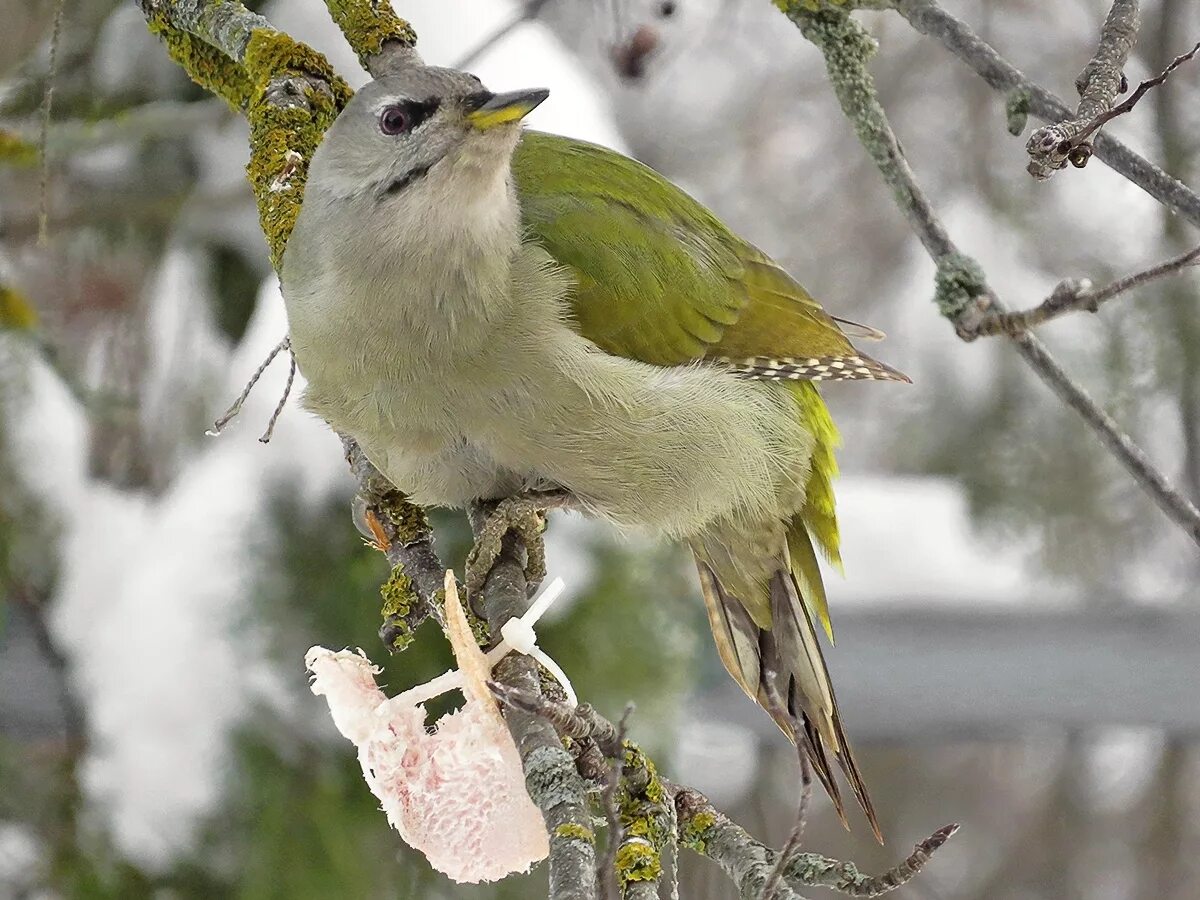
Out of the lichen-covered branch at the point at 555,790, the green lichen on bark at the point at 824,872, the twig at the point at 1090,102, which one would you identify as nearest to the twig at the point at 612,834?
the lichen-covered branch at the point at 555,790

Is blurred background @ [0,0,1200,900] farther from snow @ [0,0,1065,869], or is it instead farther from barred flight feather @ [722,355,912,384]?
barred flight feather @ [722,355,912,384]

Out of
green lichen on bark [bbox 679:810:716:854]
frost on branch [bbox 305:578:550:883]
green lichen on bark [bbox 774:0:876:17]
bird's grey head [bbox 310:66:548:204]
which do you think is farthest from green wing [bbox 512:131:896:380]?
green lichen on bark [bbox 679:810:716:854]

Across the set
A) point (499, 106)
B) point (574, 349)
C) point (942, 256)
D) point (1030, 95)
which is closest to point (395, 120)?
point (499, 106)

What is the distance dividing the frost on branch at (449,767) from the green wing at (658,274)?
0.87 m

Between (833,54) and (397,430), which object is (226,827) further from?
(833,54)

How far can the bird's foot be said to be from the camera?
2295 millimetres

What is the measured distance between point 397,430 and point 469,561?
26cm

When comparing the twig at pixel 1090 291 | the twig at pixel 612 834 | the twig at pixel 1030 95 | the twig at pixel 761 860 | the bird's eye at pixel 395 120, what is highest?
the twig at pixel 1030 95

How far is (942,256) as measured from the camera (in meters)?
1.94

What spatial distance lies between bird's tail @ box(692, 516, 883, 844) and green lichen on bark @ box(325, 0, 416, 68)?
46.4 inches

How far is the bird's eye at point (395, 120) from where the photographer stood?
229 centimetres

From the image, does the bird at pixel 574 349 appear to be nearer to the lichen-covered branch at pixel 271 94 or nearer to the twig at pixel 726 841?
the lichen-covered branch at pixel 271 94

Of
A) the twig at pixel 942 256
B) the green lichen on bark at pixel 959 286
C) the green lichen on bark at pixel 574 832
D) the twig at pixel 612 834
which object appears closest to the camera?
the twig at pixel 612 834

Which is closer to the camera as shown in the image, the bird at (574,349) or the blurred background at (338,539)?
the bird at (574,349)
